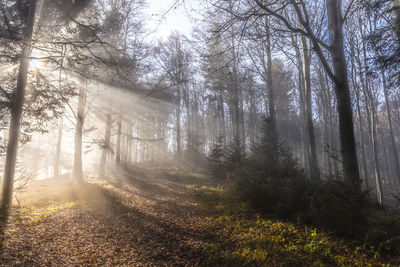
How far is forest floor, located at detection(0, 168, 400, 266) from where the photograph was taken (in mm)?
3598

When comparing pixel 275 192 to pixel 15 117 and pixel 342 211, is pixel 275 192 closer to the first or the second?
pixel 342 211

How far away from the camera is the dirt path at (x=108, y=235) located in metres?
3.77

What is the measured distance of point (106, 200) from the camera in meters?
8.20

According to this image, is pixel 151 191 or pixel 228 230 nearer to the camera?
pixel 228 230

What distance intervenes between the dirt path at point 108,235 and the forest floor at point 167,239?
0.05 ft

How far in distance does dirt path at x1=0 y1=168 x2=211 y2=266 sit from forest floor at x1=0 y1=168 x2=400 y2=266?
0.05ft

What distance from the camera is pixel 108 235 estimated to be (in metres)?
4.96

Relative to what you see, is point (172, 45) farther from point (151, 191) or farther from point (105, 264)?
point (105, 264)

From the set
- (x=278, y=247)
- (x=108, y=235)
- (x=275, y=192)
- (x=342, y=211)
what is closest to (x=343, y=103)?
(x=342, y=211)

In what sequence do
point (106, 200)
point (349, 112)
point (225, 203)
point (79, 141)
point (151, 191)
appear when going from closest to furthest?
point (349, 112), point (225, 203), point (106, 200), point (151, 191), point (79, 141)

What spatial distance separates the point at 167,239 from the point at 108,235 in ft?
5.43

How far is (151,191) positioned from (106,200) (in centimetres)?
255

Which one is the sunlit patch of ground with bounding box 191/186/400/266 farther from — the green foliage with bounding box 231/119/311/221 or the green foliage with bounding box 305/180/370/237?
the green foliage with bounding box 231/119/311/221

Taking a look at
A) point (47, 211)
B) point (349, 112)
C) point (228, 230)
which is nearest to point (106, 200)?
point (47, 211)
